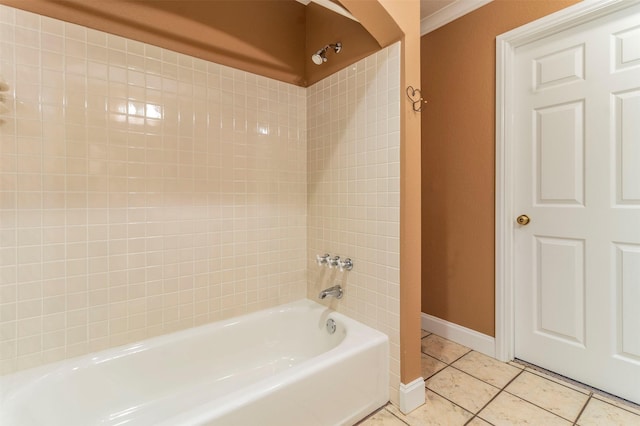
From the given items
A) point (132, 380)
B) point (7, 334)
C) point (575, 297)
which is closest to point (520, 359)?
point (575, 297)

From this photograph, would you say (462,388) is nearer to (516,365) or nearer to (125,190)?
(516,365)

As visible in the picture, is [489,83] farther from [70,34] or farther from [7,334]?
[7,334]

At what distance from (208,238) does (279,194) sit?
557 mm

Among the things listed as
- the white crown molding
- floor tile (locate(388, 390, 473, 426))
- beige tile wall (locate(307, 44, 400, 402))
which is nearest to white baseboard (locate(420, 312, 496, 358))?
floor tile (locate(388, 390, 473, 426))

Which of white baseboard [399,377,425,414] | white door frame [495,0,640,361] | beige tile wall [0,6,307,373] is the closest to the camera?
beige tile wall [0,6,307,373]

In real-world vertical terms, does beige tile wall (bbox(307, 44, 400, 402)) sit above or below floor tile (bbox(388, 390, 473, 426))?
above

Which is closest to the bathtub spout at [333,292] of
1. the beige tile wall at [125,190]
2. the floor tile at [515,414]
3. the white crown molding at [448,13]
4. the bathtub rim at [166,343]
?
the bathtub rim at [166,343]

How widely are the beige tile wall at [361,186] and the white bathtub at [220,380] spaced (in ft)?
0.59

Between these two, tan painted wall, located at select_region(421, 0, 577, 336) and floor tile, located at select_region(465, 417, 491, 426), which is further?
tan painted wall, located at select_region(421, 0, 577, 336)

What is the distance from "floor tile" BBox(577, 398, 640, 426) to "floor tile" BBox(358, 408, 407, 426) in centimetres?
86

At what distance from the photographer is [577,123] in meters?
1.65

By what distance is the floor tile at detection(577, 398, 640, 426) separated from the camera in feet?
4.56

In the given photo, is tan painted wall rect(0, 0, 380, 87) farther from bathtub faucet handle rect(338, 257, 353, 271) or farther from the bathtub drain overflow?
the bathtub drain overflow

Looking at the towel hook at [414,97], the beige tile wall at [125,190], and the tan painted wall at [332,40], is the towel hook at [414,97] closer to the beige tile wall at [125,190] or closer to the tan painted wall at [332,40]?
Result: the tan painted wall at [332,40]
